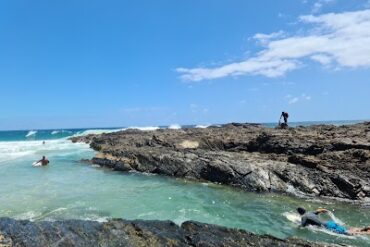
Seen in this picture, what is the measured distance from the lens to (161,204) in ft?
59.9

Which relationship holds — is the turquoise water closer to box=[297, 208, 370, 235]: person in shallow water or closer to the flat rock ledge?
box=[297, 208, 370, 235]: person in shallow water

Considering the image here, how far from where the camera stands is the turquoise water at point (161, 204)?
1521 centimetres

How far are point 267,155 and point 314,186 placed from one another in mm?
5440

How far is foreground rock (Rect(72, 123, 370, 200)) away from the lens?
19906mm

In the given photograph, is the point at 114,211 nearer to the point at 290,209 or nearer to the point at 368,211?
the point at 290,209

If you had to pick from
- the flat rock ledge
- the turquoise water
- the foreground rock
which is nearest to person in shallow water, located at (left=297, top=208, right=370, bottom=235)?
the turquoise water

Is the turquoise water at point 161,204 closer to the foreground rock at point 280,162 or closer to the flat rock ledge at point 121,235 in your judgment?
the foreground rock at point 280,162

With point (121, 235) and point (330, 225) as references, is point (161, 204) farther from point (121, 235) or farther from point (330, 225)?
point (121, 235)

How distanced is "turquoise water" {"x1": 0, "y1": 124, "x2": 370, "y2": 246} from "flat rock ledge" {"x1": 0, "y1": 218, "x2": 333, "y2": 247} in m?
4.30

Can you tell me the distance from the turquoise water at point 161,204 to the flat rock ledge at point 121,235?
4.30 m

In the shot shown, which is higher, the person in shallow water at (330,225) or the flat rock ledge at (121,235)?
the flat rock ledge at (121,235)

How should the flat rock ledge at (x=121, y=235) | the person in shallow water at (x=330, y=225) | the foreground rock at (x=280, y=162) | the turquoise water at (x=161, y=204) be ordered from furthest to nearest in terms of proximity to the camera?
the foreground rock at (x=280, y=162)
the turquoise water at (x=161, y=204)
the person in shallow water at (x=330, y=225)
the flat rock ledge at (x=121, y=235)

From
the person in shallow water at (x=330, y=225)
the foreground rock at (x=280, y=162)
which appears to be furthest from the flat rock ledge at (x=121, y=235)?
the foreground rock at (x=280, y=162)

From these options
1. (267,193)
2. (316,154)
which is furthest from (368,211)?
(316,154)
